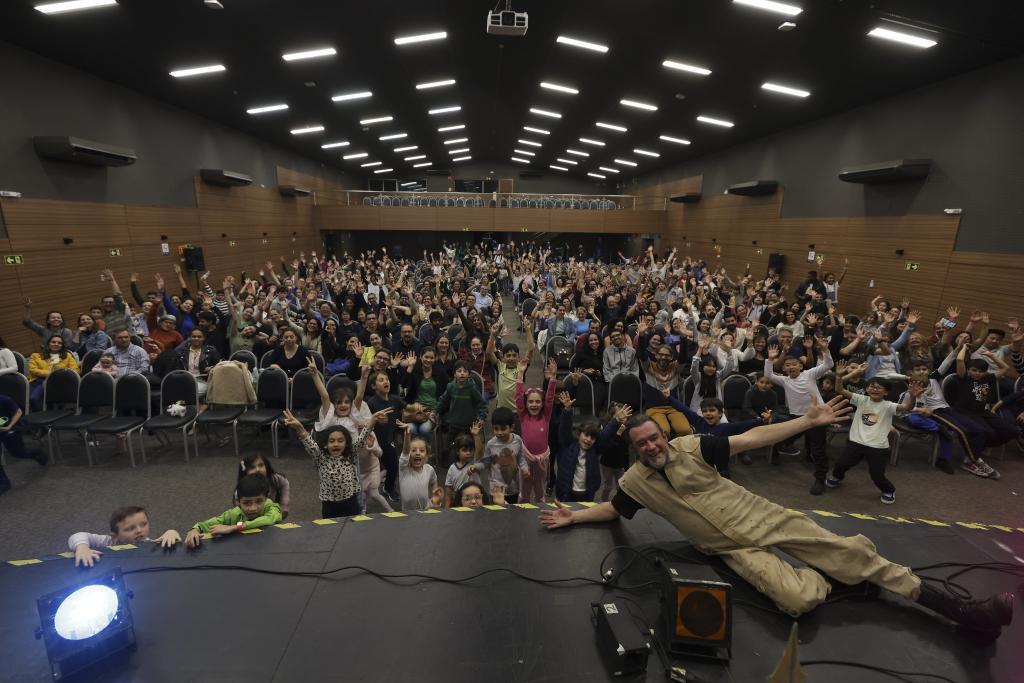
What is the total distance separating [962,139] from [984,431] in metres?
6.07

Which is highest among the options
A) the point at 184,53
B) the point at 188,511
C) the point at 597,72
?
the point at 597,72

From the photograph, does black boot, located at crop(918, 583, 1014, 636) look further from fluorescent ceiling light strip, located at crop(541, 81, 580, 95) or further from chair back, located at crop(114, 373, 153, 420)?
fluorescent ceiling light strip, located at crop(541, 81, 580, 95)

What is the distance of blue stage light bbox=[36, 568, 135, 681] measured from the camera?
1689mm

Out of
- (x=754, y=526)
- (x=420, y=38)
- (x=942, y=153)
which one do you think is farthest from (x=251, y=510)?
(x=942, y=153)

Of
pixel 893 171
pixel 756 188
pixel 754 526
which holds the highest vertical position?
pixel 756 188

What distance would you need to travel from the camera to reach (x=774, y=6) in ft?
20.9

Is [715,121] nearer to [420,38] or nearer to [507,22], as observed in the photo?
[420,38]

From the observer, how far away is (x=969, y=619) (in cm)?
194

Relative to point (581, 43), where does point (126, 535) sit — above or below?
below

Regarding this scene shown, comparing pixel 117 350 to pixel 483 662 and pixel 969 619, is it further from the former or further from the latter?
pixel 969 619

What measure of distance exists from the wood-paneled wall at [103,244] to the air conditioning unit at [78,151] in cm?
82

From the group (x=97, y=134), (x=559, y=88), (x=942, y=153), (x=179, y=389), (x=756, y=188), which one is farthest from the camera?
(x=756, y=188)

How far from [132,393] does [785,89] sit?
42.1 ft

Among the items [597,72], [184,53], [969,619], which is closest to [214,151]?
[184,53]
